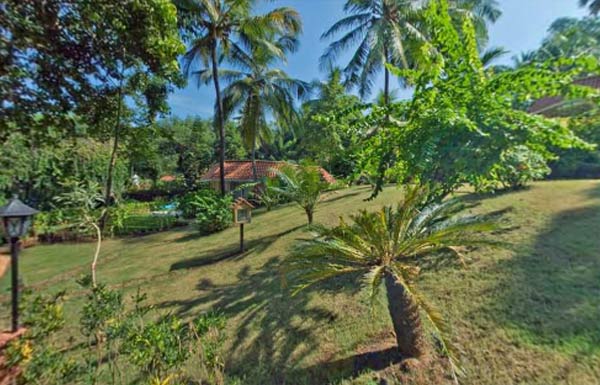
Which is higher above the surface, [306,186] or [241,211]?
[306,186]

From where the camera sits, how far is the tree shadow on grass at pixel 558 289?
285 cm

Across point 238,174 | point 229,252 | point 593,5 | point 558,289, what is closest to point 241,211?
point 229,252

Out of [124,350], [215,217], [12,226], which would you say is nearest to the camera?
[124,350]

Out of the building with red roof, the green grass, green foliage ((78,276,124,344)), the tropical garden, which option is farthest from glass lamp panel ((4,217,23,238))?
the building with red roof

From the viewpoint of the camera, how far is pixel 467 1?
571 inches

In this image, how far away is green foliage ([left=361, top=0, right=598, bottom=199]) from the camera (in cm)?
166

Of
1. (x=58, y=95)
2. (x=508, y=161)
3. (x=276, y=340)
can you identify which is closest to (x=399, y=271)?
(x=508, y=161)

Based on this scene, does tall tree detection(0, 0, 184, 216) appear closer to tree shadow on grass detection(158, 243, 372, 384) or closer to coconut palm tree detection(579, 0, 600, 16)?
tree shadow on grass detection(158, 243, 372, 384)

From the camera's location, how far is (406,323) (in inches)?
119

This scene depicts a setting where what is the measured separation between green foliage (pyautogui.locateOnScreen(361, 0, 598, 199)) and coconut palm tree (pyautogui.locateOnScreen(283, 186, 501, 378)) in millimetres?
1229

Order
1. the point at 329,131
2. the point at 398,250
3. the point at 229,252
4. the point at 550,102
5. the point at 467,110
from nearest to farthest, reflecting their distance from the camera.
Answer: the point at 467,110 → the point at 398,250 → the point at 550,102 → the point at 229,252 → the point at 329,131

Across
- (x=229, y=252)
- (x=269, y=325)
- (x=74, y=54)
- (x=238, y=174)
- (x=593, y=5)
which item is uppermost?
(x=593, y=5)

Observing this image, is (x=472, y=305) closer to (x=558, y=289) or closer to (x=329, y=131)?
(x=558, y=289)

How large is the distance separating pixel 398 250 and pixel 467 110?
1.94m
